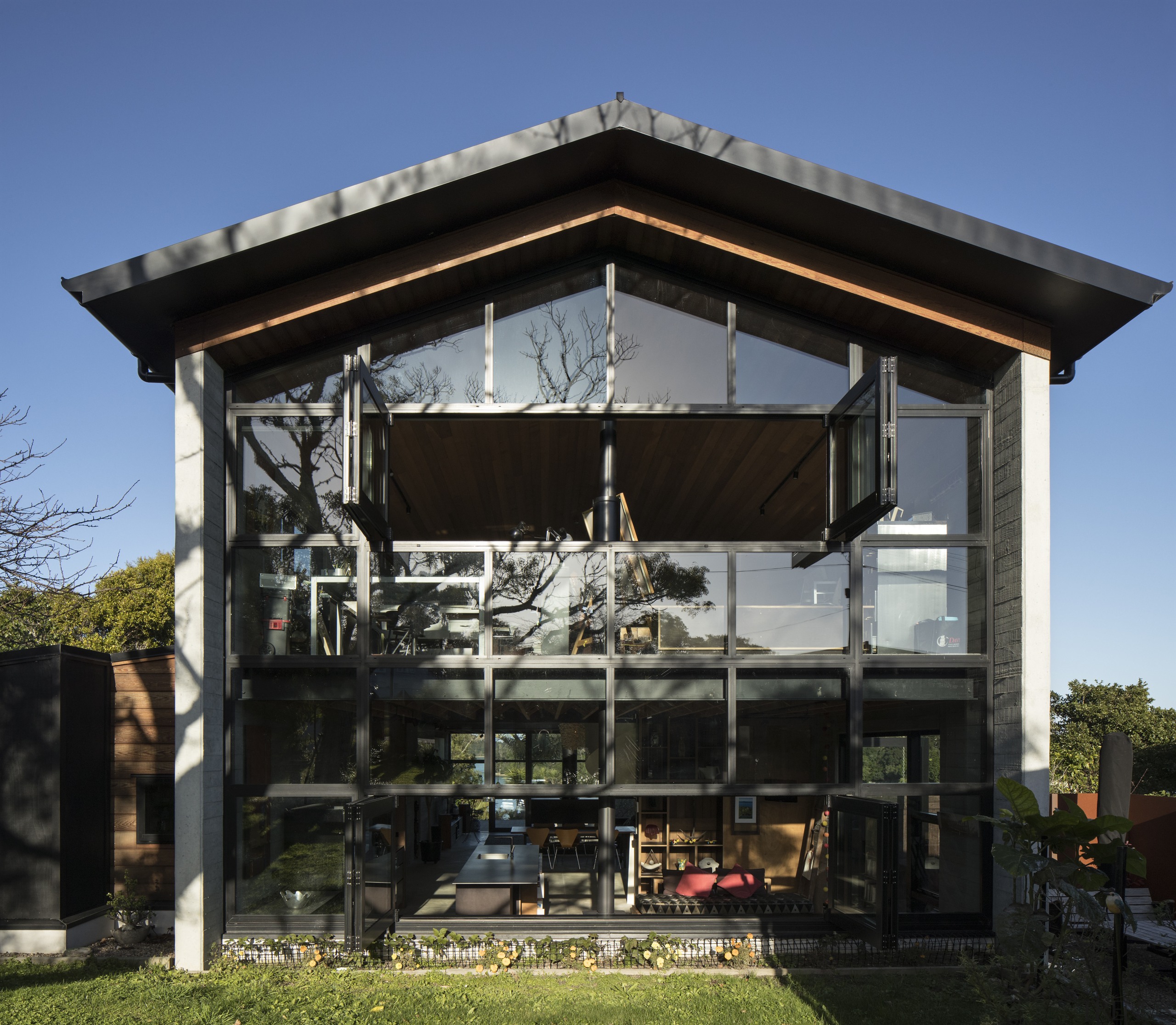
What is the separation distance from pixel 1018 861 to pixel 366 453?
650cm

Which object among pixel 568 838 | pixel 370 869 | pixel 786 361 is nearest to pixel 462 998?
pixel 370 869

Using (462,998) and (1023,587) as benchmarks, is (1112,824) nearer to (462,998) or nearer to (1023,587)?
(1023,587)

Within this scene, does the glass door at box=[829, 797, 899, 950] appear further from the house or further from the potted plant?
the potted plant

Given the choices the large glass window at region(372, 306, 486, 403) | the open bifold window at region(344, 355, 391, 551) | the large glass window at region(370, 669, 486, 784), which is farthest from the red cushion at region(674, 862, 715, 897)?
the large glass window at region(372, 306, 486, 403)

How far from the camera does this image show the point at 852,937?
26.8 ft

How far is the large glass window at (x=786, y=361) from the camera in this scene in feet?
29.3

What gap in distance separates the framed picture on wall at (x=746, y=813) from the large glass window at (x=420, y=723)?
509 centimetres

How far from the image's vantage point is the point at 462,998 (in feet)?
23.2

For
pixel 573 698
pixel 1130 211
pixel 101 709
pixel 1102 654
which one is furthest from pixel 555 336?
pixel 1102 654

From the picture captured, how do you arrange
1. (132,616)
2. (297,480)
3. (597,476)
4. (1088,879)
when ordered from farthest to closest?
(132,616) < (597,476) < (297,480) < (1088,879)

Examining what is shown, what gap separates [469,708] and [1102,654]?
39.9 meters

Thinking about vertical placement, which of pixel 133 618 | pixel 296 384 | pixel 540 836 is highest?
pixel 296 384

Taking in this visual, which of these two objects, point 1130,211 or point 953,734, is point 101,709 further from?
point 1130,211

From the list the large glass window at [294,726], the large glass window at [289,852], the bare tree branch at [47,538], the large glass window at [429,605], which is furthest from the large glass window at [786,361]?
the bare tree branch at [47,538]
